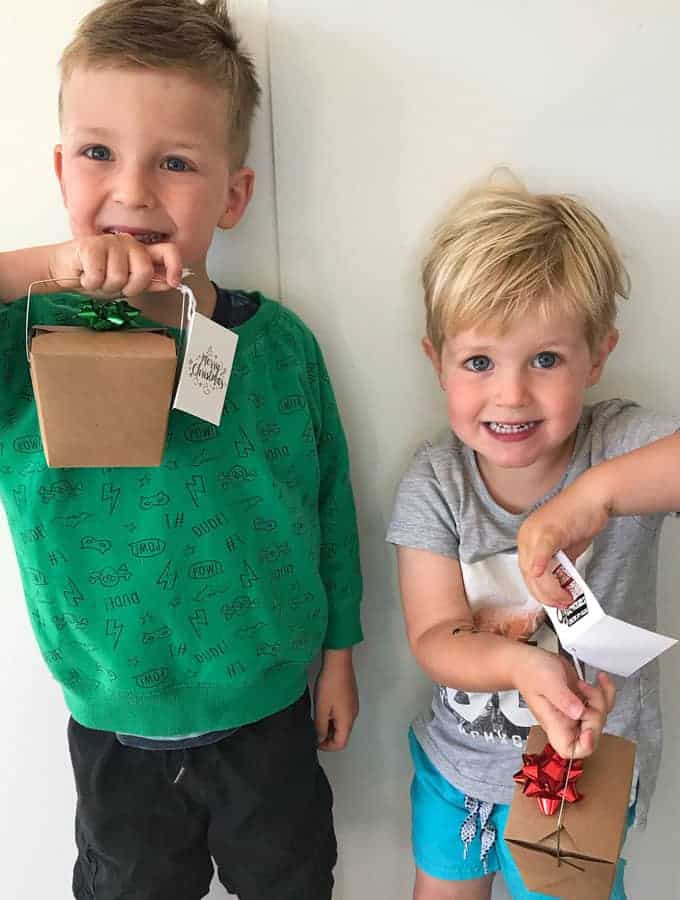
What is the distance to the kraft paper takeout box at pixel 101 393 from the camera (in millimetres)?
721

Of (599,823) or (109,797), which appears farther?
(109,797)

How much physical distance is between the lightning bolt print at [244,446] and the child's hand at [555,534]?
296 millimetres

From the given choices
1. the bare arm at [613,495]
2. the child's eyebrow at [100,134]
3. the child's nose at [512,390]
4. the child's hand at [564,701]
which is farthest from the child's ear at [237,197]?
the child's hand at [564,701]

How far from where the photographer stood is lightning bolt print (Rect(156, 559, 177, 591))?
93cm

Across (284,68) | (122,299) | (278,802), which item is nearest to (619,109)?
(284,68)

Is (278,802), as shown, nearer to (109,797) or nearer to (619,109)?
(109,797)

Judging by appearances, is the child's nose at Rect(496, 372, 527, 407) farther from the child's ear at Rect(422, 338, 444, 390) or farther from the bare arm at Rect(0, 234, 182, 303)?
the bare arm at Rect(0, 234, 182, 303)

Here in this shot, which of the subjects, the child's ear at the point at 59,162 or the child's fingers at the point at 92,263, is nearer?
the child's fingers at the point at 92,263

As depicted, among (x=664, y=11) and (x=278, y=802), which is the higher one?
(x=664, y=11)

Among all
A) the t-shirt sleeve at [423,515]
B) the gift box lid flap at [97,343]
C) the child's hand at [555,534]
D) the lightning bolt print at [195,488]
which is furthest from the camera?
the t-shirt sleeve at [423,515]

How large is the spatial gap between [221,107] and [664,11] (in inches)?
20.2

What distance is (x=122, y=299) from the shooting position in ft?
2.72

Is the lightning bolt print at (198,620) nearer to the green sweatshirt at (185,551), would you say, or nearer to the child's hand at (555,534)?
the green sweatshirt at (185,551)

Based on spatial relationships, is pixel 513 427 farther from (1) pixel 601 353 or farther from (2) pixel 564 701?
(2) pixel 564 701
